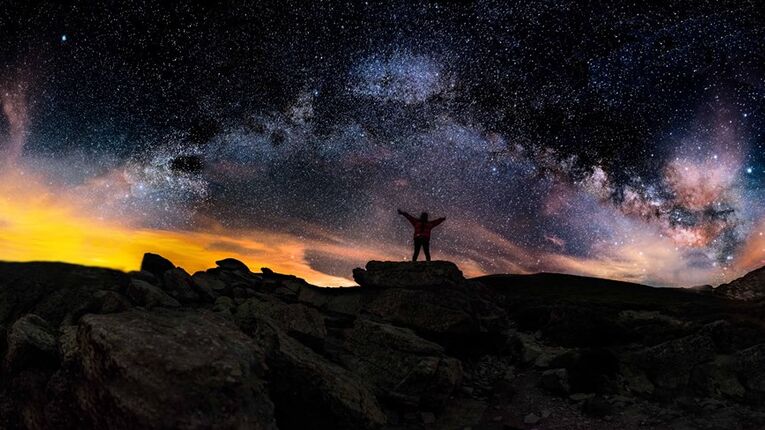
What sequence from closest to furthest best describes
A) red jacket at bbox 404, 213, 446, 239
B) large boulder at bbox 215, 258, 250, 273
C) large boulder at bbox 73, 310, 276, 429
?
1. large boulder at bbox 73, 310, 276, 429
2. red jacket at bbox 404, 213, 446, 239
3. large boulder at bbox 215, 258, 250, 273

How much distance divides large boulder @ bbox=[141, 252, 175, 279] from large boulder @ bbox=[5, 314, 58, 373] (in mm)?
8678

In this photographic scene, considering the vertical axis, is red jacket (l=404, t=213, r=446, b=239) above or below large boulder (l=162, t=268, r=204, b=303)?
above

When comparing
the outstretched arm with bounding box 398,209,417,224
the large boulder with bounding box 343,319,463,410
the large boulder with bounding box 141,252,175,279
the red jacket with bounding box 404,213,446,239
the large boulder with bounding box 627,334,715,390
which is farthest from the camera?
the outstretched arm with bounding box 398,209,417,224

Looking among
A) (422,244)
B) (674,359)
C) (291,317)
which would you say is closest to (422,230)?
(422,244)

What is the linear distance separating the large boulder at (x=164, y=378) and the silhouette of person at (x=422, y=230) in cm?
1457

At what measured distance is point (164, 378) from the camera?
8133 millimetres

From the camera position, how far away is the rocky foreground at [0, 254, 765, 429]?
338 inches

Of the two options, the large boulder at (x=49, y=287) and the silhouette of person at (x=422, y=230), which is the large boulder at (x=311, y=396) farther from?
the silhouette of person at (x=422, y=230)

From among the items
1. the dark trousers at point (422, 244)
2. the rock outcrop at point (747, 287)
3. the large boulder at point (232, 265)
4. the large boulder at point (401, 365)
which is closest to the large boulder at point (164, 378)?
the large boulder at point (401, 365)

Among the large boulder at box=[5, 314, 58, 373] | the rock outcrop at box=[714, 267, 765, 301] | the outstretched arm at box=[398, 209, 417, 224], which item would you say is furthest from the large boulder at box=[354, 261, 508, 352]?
the rock outcrop at box=[714, 267, 765, 301]

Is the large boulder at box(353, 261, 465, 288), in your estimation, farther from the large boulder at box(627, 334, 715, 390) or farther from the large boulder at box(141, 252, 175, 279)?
the large boulder at box(141, 252, 175, 279)

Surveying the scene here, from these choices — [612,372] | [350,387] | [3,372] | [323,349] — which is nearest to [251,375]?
[350,387]

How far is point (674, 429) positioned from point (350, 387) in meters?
8.50

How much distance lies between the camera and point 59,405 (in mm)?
9094
